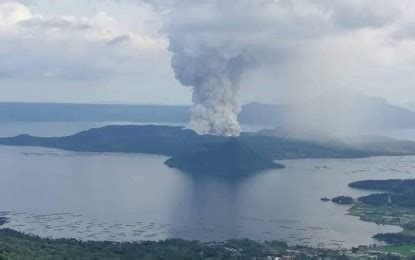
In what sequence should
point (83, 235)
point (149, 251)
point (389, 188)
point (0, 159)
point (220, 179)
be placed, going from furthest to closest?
1. point (0, 159)
2. point (220, 179)
3. point (389, 188)
4. point (83, 235)
5. point (149, 251)

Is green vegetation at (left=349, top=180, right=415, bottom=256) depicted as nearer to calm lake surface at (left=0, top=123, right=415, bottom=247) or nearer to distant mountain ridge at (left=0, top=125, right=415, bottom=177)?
calm lake surface at (left=0, top=123, right=415, bottom=247)

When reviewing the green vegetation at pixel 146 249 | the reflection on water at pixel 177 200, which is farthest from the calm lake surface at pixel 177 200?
the green vegetation at pixel 146 249

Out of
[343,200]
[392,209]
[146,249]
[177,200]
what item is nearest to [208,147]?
[177,200]

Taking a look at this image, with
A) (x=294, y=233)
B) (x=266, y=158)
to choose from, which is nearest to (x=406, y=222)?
(x=294, y=233)

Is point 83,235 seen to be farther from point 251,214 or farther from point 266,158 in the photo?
point 266,158

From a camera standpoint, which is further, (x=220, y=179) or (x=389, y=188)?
(x=220, y=179)

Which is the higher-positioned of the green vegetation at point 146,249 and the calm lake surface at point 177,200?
the calm lake surface at point 177,200

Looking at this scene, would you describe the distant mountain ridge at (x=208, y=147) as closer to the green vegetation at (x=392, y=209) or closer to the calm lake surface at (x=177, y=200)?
the calm lake surface at (x=177, y=200)
